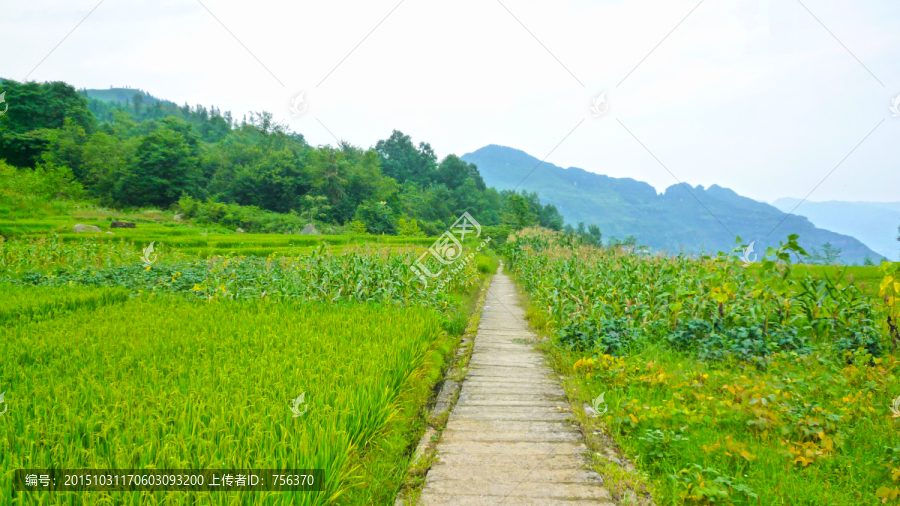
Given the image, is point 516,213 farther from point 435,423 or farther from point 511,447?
point 511,447

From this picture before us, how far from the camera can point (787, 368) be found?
4148mm

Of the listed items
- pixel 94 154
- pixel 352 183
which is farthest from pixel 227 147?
pixel 352 183

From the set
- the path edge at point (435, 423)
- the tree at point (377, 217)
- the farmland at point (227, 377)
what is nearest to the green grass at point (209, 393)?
the farmland at point (227, 377)

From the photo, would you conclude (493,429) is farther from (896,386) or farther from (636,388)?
(896,386)

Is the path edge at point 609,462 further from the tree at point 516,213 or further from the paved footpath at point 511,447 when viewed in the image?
the tree at point 516,213

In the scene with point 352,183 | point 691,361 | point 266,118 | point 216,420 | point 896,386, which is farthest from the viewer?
point 266,118

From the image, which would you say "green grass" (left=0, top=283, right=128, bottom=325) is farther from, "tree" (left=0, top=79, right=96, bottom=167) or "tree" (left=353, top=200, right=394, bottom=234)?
"tree" (left=0, top=79, right=96, bottom=167)

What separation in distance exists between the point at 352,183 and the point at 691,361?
30050mm

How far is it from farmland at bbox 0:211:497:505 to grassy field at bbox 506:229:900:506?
1.66 m

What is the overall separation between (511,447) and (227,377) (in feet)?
7.12

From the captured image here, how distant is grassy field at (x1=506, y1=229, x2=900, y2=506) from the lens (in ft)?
7.98

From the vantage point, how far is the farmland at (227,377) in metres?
2.03

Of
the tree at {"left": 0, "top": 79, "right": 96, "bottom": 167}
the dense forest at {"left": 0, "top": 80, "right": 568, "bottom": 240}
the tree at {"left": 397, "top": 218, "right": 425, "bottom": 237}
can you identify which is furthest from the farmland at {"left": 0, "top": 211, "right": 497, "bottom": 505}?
the tree at {"left": 0, "top": 79, "right": 96, "bottom": 167}

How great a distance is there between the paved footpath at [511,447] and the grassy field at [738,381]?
246mm
